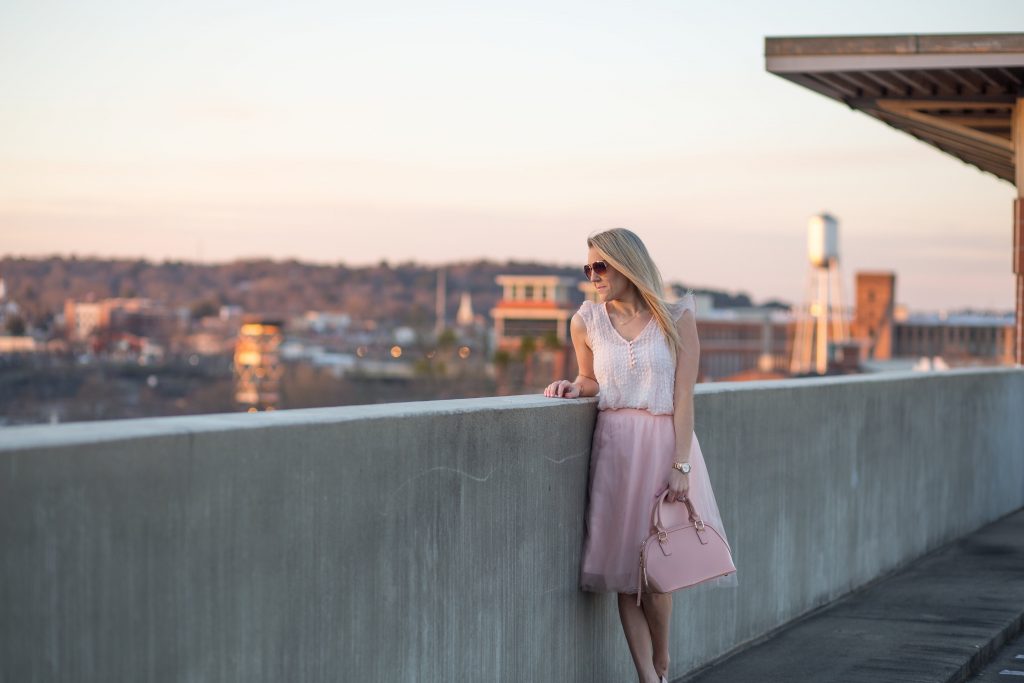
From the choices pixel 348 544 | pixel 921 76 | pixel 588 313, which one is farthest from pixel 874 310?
pixel 348 544

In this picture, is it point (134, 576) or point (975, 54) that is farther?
point (975, 54)

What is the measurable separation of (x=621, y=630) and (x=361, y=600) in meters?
2.24

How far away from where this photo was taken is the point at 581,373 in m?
5.93

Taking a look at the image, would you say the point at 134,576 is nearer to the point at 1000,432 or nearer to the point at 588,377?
the point at 588,377

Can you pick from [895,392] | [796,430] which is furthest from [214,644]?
[895,392]

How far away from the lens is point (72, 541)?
3.23 meters

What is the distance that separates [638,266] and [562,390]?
61 cm

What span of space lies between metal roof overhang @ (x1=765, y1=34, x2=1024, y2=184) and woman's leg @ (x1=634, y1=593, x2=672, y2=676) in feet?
32.4

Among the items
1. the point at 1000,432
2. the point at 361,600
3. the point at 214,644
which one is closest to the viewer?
the point at 214,644

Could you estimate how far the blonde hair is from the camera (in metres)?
5.49

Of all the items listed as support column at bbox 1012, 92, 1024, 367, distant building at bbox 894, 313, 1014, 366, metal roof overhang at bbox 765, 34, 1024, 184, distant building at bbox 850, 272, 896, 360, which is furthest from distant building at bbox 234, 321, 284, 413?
support column at bbox 1012, 92, 1024, 367

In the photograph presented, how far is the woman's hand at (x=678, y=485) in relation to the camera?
5.48 metres

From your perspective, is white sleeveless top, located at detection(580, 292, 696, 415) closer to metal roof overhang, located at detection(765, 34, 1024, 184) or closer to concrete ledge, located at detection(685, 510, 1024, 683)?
concrete ledge, located at detection(685, 510, 1024, 683)

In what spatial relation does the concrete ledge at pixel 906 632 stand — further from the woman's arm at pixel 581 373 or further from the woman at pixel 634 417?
the woman's arm at pixel 581 373
